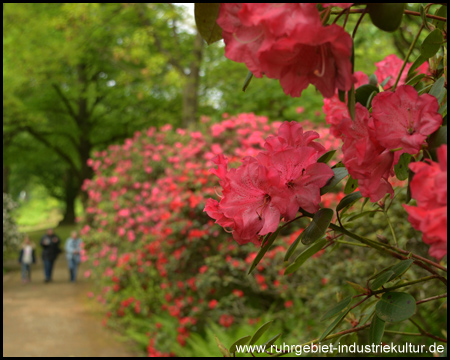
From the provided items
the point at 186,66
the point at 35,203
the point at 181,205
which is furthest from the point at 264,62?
the point at 35,203

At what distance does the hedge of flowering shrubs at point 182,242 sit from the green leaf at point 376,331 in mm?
3157

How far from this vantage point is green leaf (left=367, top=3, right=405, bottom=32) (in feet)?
1.97

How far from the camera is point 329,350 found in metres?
1.13

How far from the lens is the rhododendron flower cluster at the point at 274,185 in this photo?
74cm

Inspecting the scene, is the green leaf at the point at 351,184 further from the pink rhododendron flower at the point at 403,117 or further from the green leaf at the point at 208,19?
the green leaf at the point at 208,19

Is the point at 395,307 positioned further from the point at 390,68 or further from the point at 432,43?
the point at 390,68

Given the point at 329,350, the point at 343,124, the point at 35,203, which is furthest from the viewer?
the point at 35,203

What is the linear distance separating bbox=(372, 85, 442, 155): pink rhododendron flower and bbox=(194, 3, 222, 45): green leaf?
0.24 meters

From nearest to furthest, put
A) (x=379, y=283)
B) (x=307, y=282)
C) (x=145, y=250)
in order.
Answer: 1. (x=379, y=283)
2. (x=307, y=282)
3. (x=145, y=250)

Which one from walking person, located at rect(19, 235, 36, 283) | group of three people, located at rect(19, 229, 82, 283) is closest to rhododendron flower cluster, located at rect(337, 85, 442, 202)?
group of three people, located at rect(19, 229, 82, 283)

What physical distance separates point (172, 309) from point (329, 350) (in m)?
4.45

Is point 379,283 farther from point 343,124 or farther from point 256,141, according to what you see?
point 256,141

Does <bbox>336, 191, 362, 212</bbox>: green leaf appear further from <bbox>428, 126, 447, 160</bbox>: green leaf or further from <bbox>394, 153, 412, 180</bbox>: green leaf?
<bbox>428, 126, 447, 160</bbox>: green leaf

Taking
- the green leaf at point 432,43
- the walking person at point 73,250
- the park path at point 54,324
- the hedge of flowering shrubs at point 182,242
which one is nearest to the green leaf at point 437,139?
the green leaf at point 432,43
